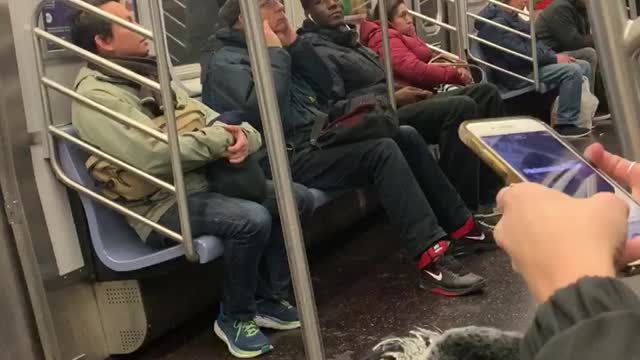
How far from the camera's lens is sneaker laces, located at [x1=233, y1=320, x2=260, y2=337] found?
2.12m

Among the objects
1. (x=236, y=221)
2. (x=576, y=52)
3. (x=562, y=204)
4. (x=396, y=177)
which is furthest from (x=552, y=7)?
(x=562, y=204)

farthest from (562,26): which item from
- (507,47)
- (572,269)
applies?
(572,269)

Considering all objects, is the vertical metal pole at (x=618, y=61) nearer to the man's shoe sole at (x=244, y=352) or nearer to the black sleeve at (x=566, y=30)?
the man's shoe sole at (x=244, y=352)

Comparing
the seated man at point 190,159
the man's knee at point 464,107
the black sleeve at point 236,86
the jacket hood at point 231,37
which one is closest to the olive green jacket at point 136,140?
the seated man at point 190,159

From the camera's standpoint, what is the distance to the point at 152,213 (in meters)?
2.07

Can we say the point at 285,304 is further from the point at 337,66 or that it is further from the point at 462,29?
the point at 462,29

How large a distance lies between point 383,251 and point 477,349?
75.8 inches

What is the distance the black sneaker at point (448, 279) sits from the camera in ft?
7.74

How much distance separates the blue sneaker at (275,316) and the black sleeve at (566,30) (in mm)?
3705

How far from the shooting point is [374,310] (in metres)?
2.32

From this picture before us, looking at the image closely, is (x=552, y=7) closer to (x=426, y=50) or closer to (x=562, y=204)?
(x=426, y=50)

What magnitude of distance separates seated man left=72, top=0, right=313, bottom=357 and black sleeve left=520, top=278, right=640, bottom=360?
156 cm

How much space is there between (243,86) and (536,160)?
1588 mm

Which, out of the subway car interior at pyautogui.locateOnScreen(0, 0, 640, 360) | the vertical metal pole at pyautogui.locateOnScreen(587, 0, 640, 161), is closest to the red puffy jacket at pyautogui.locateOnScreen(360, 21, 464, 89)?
the subway car interior at pyautogui.locateOnScreen(0, 0, 640, 360)
